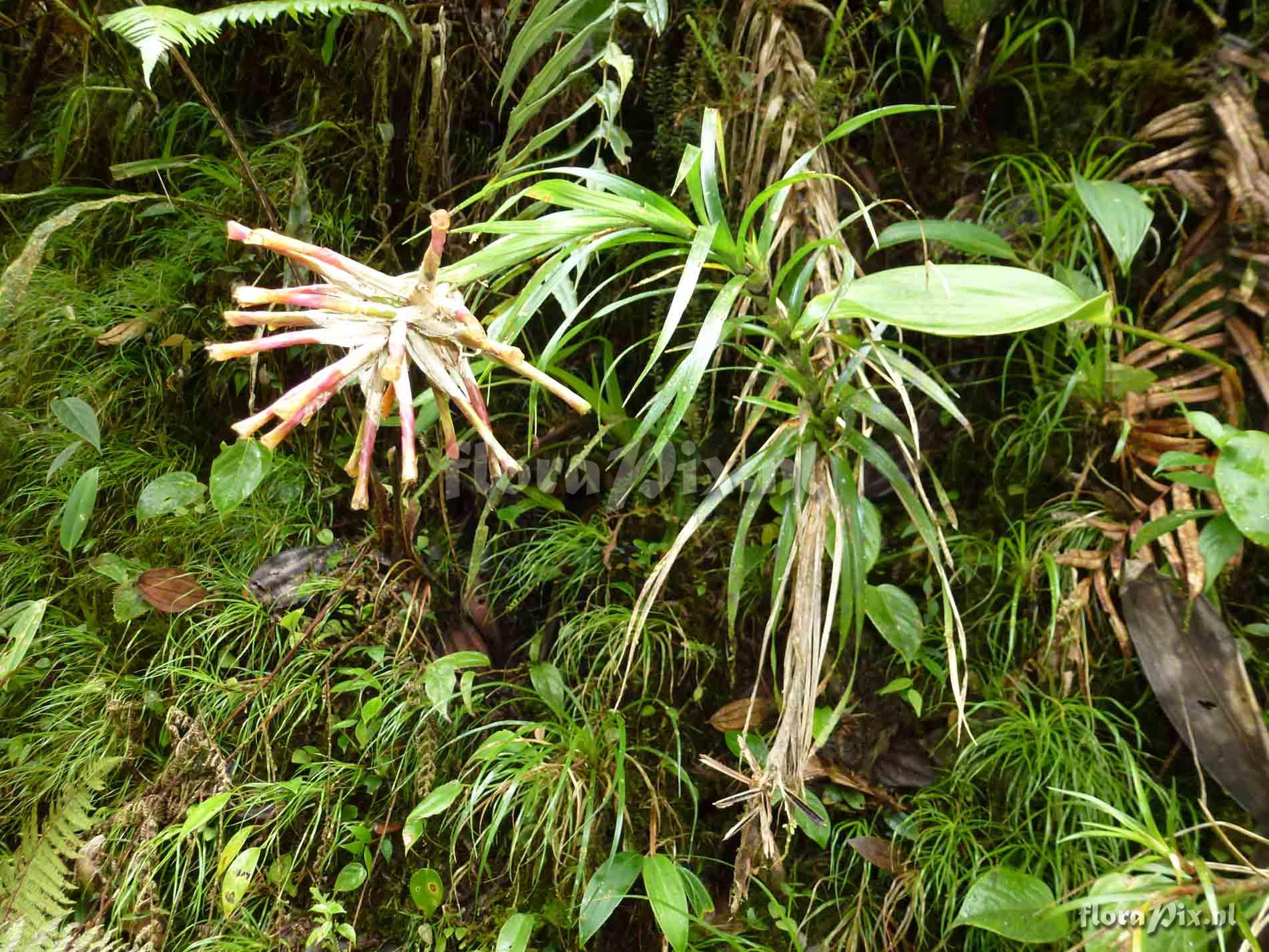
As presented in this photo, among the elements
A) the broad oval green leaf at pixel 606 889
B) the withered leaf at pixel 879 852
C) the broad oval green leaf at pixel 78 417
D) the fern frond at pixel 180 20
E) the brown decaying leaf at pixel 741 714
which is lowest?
the withered leaf at pixel 879 852

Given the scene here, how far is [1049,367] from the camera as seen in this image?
1136 millimetres

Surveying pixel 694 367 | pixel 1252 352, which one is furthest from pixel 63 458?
pixel 1252 352

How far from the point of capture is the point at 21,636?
1.15m

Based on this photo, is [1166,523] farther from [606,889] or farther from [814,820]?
[606,889]

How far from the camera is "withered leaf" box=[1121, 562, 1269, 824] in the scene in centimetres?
94

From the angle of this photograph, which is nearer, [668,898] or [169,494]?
[668,898]

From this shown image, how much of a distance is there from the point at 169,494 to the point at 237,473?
0.63 ft

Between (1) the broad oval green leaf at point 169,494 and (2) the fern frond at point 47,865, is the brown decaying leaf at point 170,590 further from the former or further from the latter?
(2) the fern frond at point 47,865

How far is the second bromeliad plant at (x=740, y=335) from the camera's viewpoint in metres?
0.60

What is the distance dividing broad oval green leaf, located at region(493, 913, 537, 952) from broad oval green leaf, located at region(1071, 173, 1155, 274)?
106 centimetres

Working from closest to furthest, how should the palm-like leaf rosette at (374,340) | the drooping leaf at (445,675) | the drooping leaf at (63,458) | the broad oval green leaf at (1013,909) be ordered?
1. the palm-like leaf rosette at (374,340)
2. the broad oval green leaf at (1013,909)
3. the drooping leaf at (445,675)
4. the drooping leaf at (63,458)

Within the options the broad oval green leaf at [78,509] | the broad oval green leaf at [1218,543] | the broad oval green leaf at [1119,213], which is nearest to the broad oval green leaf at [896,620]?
the broad oval green leaf at [1218,543]

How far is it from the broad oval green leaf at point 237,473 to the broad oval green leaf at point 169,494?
0.15 meters

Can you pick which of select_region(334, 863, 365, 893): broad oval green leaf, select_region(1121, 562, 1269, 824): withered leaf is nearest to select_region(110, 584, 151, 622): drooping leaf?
select_region(334, 863, 365, 893): broad oval green leaf
